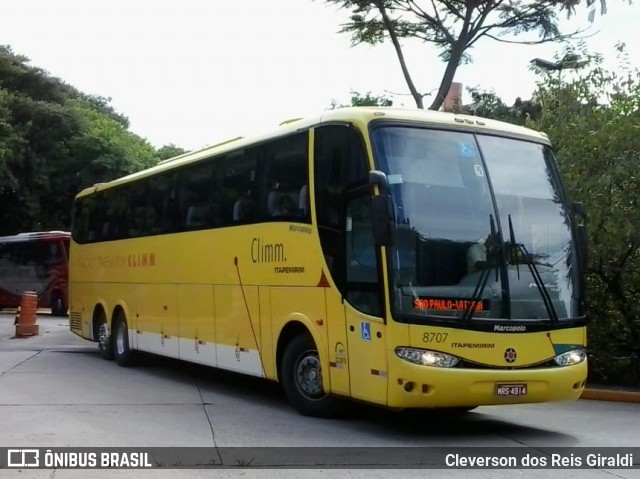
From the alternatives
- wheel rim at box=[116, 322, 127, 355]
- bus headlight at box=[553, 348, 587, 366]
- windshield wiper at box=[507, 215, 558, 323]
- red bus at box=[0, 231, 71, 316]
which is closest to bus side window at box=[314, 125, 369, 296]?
windshield wiper at box=[507, 215, 558, 323]

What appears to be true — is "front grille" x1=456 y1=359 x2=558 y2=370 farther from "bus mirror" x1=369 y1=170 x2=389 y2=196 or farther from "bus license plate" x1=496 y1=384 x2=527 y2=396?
→ "bus mirror" x1=369 y1=170 x2=389 y2=196

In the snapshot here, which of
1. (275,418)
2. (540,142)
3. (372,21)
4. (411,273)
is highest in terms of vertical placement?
(372,21)

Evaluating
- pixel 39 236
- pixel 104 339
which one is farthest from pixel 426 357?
pixel 39 236

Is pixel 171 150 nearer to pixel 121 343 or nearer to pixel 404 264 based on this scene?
pixel 121 343

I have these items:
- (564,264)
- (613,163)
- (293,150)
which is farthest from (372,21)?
(564,264)

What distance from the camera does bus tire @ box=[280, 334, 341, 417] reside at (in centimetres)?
1006

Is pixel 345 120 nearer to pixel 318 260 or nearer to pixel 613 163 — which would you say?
pixel 318 260

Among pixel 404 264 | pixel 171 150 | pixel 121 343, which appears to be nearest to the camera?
pixel 404 264

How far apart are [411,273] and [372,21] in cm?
1637

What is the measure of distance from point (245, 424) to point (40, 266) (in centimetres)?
2452

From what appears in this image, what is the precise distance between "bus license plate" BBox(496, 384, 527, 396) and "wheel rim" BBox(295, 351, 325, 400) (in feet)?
7.02

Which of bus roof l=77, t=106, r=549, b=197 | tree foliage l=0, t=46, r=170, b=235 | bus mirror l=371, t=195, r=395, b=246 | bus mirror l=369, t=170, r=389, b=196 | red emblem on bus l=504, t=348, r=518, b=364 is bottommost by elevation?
red emblem on bus l=504, t=348, r=518, b=364

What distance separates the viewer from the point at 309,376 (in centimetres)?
1028

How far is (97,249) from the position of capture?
58.9 ft
